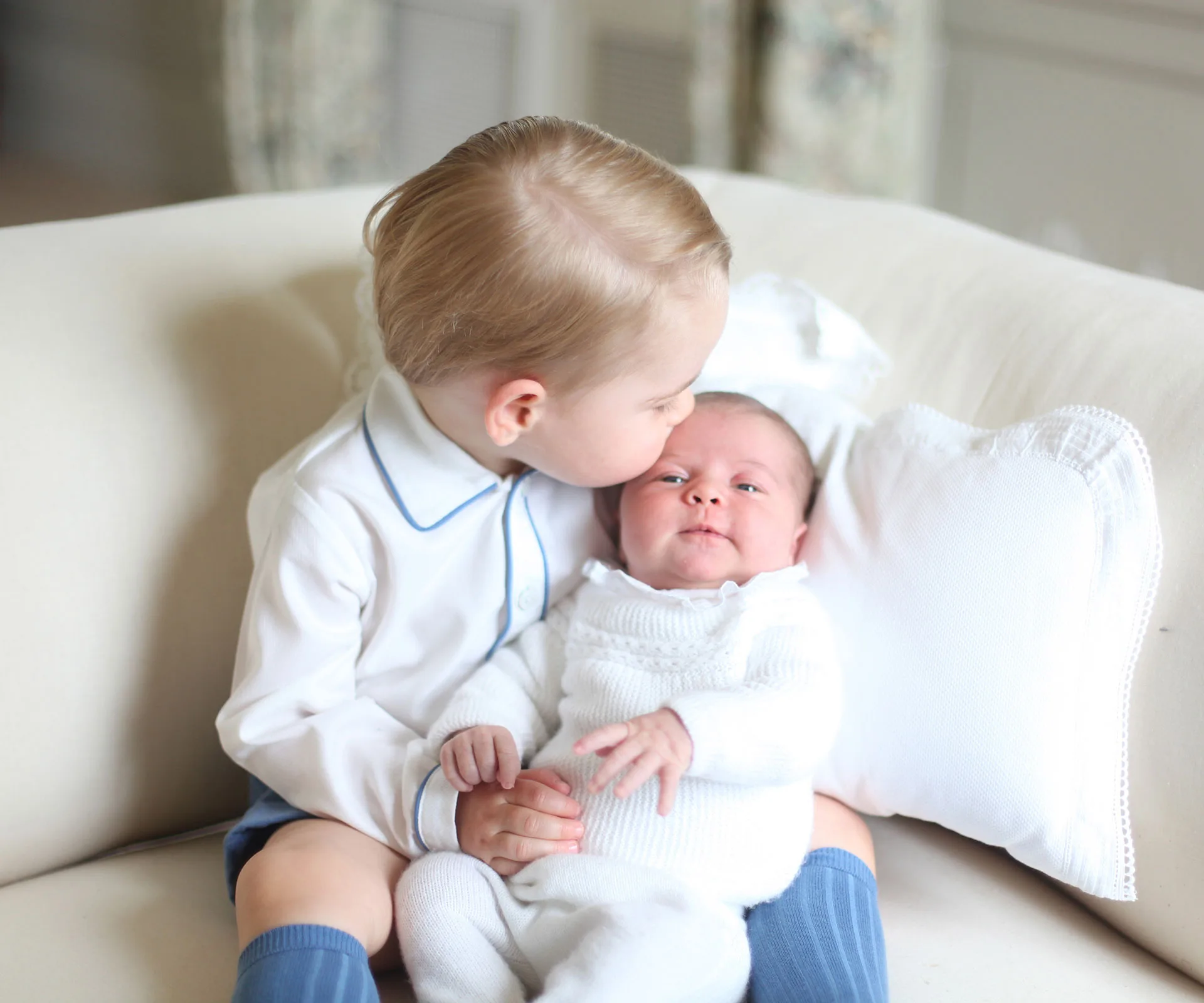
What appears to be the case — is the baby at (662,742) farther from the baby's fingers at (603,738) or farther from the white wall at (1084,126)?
the white wall at (1084,126)

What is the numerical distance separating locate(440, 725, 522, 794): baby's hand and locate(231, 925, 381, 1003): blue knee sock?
0.14 meters

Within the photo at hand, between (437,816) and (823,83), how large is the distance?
193 cm

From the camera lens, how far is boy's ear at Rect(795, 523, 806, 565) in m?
1.11

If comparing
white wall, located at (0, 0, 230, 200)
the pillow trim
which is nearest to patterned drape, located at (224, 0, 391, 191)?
white wall, located at (0, 0, 230, 200)

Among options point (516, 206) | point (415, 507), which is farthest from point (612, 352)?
point (415, 507)

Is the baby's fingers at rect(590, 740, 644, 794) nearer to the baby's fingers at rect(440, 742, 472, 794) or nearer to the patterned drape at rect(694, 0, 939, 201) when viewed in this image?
the baby's fingers at rect(440, 742, 472, 794)

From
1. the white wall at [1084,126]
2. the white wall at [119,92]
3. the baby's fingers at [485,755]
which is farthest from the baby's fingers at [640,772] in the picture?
the white wall at [119,92]

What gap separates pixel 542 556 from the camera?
1.09 meters

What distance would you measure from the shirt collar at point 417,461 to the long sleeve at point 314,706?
0.07m

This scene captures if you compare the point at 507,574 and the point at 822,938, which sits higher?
the point at 507,574

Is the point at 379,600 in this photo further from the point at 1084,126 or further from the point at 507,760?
the point at 1084,126

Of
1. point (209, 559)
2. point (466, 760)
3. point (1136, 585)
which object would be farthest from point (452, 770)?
point (1136, 585)

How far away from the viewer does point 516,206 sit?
0.90 meters

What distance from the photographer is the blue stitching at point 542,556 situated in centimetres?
109
